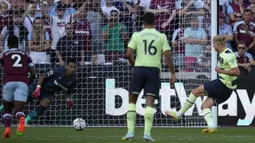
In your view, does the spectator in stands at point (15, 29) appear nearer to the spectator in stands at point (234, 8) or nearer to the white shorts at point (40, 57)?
the white shorts at point (40, 57)

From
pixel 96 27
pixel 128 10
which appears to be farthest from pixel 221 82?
pixel 96 27

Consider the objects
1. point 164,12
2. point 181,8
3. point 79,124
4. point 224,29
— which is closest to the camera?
point 79,124

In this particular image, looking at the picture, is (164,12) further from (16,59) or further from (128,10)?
(16,59)

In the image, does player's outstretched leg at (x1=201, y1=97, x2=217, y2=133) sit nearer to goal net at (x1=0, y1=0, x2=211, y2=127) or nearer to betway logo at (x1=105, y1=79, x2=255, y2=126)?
goal net at (x1=0, y1=0, x2=211, y2=127)

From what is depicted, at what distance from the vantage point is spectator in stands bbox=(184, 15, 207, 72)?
18820 mm

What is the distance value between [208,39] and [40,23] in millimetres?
4585

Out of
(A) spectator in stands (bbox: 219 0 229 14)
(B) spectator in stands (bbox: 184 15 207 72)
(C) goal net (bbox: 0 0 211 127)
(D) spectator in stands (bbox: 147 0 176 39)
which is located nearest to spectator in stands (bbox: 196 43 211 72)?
(C) goal net (bbox: 0 0 211 127)

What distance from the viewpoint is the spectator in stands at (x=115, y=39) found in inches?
760

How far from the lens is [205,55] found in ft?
61.8

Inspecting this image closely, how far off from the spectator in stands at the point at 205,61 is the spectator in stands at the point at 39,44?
4.00 meters

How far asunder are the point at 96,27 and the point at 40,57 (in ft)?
5.65

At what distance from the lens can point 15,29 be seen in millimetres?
19859

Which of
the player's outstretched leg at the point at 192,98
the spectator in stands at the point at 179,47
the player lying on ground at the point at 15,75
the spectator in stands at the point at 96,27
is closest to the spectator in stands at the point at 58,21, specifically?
the spectator in stands at the point at 96,27

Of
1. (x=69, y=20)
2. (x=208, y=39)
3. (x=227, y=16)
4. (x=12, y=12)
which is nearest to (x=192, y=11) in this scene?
(x=208, y=39)
